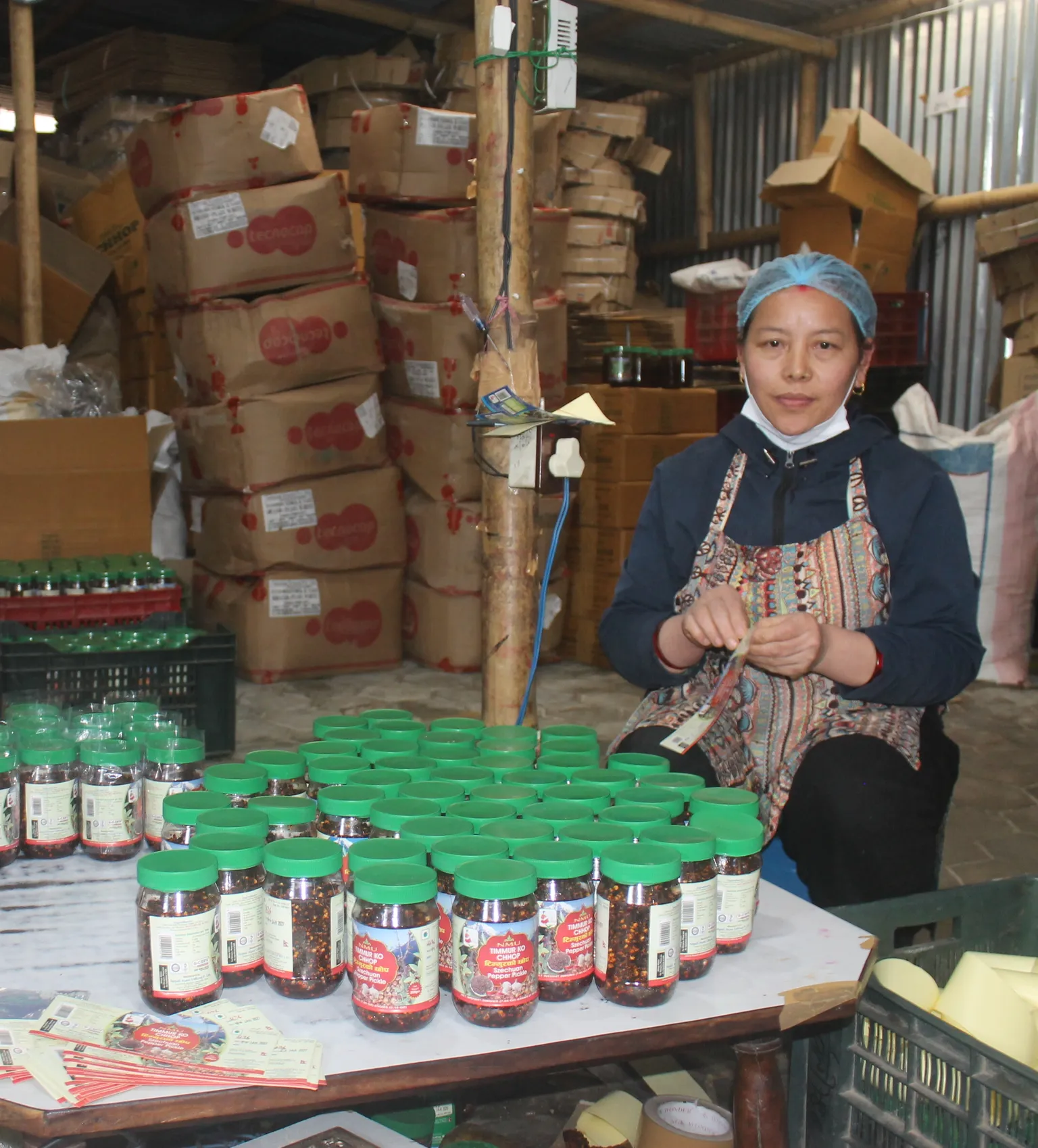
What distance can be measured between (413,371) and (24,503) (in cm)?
149

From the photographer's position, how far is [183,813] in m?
1.42

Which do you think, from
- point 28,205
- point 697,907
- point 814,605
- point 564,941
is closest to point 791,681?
point 814,605

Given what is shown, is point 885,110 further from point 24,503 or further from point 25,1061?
point 25,1061

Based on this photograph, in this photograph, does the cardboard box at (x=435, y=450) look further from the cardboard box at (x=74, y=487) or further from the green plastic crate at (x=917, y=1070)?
the green plastic crate at (x=917, y=1070)

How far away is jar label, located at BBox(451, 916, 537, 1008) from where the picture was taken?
3.82ft

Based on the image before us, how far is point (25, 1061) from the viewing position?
1063mm

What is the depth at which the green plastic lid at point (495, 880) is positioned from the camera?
117cm

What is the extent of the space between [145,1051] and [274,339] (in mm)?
3695

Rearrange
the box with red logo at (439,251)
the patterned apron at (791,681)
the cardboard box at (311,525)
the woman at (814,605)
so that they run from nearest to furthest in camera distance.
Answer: the woman at (814,605)
the patterned apron at (791,681)
the box with red logo at (439,251)
the cardboard box at (311,525)

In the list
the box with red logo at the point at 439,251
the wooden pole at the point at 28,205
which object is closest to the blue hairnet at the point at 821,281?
the box with red logo at the point at 439,251

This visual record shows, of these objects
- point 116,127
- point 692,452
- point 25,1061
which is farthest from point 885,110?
point 25,1061

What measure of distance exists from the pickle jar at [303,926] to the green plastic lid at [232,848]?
35 millimetres

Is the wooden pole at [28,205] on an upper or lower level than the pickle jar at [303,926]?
upper

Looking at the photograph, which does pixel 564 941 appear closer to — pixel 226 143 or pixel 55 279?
pixel 226 143
